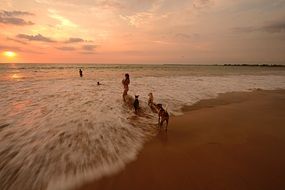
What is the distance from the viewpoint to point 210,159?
4.87 metres

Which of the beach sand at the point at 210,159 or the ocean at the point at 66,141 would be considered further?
the ocean at the point at 66,141

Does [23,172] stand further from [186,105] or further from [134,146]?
[186,105]

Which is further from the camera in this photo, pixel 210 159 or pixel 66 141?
pixel 66 141

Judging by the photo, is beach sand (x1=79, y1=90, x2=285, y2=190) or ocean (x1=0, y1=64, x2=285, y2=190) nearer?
beach sand (x1=79, y1=90, x2=285, y2=190)

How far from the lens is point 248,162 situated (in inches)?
186

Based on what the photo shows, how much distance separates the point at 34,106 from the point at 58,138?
493 centimetres

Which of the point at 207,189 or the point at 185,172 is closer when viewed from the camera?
the point at 207,189

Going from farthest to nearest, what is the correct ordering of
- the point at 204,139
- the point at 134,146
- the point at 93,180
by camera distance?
the point at 204,139
the point at 134,146
the point at 93,180

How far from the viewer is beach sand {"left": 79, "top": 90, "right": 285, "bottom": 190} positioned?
393cm

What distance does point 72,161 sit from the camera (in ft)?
15.7

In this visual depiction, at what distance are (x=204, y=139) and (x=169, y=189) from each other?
2.79 metres

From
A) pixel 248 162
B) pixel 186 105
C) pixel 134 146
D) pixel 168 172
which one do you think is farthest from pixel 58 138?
pixel 186 105

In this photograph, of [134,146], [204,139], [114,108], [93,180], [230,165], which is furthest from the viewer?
[114,108]

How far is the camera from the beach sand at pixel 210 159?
3928 millimetres
